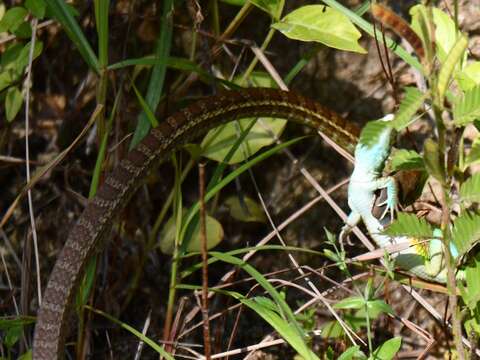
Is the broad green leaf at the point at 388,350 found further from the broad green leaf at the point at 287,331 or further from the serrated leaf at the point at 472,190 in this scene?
the serrated leaf at the point at 472,190

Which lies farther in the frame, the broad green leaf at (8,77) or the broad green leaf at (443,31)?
the broad green leaf at (8,77)

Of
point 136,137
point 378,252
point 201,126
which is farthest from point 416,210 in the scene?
point 136,137

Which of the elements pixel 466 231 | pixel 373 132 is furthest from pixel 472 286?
pixel 373 132

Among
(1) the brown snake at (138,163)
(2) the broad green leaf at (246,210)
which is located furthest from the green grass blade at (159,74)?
(2) the broad green leaf at (246,210)

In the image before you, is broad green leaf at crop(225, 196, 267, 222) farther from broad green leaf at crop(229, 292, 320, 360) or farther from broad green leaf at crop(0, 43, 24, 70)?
broad green leaf at crop(0, 43, 24, 70)

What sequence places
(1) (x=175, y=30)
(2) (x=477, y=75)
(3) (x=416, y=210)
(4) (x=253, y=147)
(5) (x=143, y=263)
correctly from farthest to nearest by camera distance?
(1) (x=175, y=30)
(5) (x=143, y=263)
(4) (x=253, y=147)
(3) (x=416, y=210)
(2) (x=477, y=75)

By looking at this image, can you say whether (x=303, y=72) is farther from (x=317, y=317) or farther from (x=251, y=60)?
(x=317, y=317)
